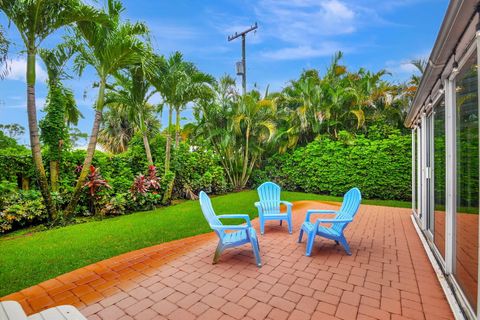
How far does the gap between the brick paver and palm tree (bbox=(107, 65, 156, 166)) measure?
5.25m

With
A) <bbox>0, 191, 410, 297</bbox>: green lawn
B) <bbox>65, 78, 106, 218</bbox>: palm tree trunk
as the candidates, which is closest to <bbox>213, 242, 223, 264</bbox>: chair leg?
<bbox>0, 191, 410, 297</bbox>: green lawn

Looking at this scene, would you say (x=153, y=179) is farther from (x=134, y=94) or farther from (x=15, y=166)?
(x=15, y=166)

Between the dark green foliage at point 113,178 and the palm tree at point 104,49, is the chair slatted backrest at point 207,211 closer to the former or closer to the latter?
the palm tree at point 104,49

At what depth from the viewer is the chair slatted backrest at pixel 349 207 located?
3.98m

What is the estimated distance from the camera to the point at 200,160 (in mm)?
10797

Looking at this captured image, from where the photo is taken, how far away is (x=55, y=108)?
6.53 metres

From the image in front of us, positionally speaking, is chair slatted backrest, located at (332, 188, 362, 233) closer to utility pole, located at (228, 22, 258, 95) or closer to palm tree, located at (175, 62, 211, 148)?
palm tree, located at (175, 62, 211, 148)

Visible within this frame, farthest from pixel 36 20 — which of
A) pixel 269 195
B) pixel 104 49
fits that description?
pixel 269 195

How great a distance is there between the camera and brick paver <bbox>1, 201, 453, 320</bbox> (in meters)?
2.49

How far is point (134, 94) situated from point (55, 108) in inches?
87.7

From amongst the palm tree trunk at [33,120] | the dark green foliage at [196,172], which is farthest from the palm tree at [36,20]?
the dark green foliage at [196,172]

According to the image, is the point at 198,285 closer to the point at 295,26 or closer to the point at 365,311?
the point at 365,311

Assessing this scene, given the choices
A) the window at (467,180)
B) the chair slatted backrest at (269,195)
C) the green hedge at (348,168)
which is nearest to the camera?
the window at (467,180)

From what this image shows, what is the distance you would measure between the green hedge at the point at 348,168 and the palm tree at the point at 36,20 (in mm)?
9090
